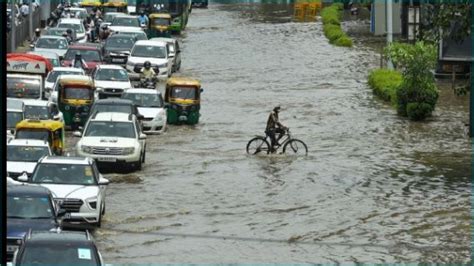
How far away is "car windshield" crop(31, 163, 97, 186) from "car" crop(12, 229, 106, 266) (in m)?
8.05

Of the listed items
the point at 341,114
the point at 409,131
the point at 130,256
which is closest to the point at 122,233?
the point at 130,256

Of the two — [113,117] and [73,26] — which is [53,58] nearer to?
[73,26]

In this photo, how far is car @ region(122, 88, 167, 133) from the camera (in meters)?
42.9

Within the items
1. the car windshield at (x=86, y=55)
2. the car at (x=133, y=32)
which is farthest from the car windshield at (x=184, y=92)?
the car at (x=133, y=32)

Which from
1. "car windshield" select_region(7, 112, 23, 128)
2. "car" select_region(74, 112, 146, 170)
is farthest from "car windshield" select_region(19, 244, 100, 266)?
"car windshield" select_region(7, 112, 23, 128)

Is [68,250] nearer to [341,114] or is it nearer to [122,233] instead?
[122,233]

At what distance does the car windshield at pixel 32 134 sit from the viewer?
35.0 metres

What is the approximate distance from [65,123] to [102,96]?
4.46 meters

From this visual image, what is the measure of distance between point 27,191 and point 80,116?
63.6 ft

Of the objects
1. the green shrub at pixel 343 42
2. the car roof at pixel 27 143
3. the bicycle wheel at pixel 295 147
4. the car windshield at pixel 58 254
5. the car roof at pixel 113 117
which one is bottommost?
the green shrub at pixel 343 42

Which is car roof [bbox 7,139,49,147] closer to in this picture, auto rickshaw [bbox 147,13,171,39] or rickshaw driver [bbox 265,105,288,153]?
rickshaw driver [bbox 265,105,288,153]

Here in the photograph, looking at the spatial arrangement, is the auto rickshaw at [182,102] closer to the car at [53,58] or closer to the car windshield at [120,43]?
the car at [53,58]

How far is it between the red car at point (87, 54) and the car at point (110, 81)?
471 cm

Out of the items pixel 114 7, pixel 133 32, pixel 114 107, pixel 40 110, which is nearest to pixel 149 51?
pixel 133 32
